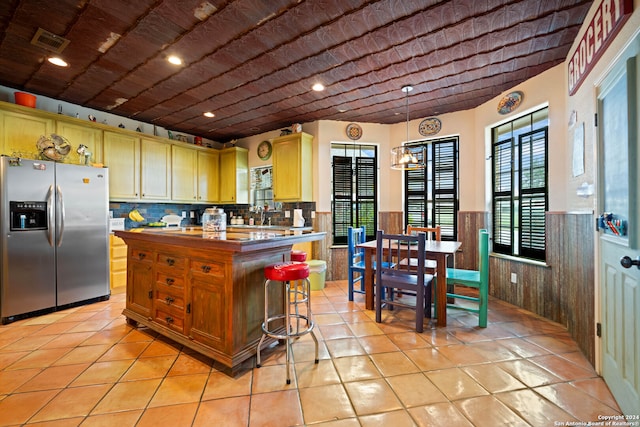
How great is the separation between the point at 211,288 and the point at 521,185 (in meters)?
3.65

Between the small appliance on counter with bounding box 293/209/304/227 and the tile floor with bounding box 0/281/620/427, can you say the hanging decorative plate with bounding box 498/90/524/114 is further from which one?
the small appliance on counter with bounding box 293/209/304/227

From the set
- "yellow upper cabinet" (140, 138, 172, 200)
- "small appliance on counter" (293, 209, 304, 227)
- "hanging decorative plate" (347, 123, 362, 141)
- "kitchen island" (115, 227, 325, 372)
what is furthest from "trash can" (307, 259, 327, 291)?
"yellow upper cabinet" (140, 138, 172, 200)

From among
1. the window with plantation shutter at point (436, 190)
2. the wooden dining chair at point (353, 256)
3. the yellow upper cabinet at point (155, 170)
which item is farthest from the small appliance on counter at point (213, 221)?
the window with plantation shutter at point (436, 190)

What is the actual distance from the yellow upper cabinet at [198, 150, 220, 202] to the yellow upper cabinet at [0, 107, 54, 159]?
211cm

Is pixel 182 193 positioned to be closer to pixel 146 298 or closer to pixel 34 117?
pixel 34 117

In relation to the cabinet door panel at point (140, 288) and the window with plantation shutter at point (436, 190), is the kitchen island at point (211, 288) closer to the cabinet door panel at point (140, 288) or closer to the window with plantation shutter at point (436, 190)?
the cabinet door panel at point (140, 288)

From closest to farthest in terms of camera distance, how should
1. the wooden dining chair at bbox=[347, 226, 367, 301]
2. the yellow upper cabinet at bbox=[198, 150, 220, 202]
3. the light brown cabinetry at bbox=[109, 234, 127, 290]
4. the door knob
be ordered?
the door knob
the wooden dining chair at bbox=[347, 226, 367, 301]
the light brown cabinetry at bbox=[109, 234, 127, 290]
the yellow upper cabinet at bbox=[198, 150, 220, 202]

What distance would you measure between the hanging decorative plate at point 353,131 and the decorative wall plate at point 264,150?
4.79 feet

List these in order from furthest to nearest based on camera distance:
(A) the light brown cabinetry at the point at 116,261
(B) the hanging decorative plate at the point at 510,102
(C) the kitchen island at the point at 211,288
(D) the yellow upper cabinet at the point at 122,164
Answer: (D) the yellow upper cabinet at the point at 122,164 → (A) the light brown cabinetry at the point at 116,261 → (B) the hanging decorative plate at the point at 510,102 → (C) the kitchen island at the point at 211,288

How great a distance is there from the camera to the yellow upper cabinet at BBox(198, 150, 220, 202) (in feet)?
17.0

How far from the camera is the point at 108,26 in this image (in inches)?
87.9

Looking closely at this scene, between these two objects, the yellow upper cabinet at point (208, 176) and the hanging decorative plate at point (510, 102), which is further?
the yellow upper cabinet at point (208, 176)

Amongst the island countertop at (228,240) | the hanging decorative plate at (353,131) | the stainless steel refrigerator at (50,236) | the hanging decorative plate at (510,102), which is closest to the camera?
the island countertop at (228,240)

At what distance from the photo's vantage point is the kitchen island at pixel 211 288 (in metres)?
1.93
